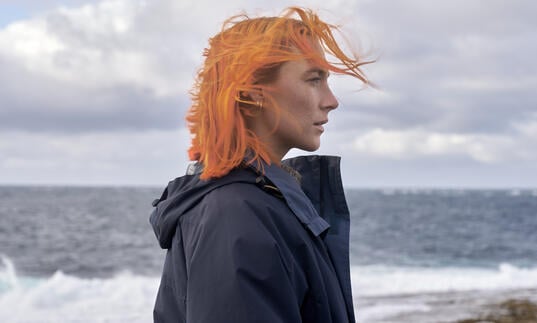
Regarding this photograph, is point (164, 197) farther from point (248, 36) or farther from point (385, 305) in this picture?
point (385, 305)

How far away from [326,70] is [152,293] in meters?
13.3

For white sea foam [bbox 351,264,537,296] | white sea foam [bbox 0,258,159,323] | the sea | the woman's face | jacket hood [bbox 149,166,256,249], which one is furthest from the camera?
white sea foam [bbox 351,264,537,296]

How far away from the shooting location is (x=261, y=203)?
1433 mm

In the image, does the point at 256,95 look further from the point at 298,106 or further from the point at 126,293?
the point at 126,293

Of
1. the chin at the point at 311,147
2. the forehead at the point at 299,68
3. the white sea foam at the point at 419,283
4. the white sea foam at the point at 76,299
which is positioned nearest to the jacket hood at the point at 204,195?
the chin at the point at 311,147

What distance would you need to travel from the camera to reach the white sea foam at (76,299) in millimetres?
11344

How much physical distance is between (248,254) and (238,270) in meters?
0.04

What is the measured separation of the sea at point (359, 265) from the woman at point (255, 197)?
844 cm

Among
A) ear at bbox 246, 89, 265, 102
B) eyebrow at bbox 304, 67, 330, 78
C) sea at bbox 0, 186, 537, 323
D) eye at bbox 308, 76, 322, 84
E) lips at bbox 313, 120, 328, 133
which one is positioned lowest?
sea at bbox 0, 186, 537, 323

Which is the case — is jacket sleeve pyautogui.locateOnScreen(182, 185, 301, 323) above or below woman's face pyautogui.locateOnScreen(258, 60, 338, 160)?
below

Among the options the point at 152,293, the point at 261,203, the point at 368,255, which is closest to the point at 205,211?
the point at 261,203

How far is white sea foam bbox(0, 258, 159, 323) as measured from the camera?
11344 millimetres

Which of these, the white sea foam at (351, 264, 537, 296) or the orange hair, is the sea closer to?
the white sea foam at (351, 264, 537, 296)

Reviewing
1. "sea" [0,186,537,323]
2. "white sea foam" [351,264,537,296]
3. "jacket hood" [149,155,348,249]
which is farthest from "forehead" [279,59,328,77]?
"white sea foam" [351,264,537,296]
